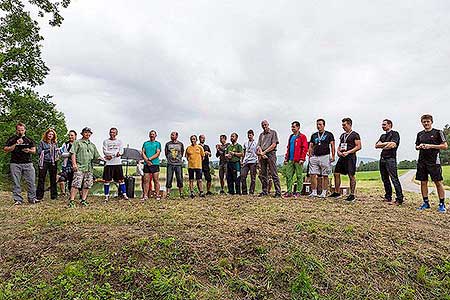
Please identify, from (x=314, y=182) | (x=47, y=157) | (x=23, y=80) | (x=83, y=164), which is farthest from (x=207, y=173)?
(x=23, y=80)

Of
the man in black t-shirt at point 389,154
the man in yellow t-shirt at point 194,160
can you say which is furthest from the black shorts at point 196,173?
the man in black t-shirt at point 389,154

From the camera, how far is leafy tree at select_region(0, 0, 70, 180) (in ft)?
58.0

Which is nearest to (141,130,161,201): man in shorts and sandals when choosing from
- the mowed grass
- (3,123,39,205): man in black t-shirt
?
(3,123,39,205): man in black t-shirt

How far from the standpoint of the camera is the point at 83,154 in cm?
757

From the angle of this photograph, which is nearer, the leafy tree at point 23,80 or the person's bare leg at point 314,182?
the person's bare leg at point 314,182

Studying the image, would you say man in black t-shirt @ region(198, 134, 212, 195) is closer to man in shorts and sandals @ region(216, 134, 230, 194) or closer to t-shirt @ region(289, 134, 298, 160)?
man in shorts and sandals @ region(216, 134, 230, 194)

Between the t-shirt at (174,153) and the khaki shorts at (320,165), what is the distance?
347 centimetres

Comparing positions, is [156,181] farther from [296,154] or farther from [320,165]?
[320,165]

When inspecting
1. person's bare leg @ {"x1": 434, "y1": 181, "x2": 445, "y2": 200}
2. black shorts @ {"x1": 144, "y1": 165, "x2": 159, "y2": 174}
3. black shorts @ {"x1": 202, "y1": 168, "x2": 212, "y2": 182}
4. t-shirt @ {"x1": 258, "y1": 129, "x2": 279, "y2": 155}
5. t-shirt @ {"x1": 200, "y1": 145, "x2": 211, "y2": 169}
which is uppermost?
t-shirt @ {"x1": 258, "y1": 129, "x2": 279, "y2": 155}

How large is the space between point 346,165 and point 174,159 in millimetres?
4404

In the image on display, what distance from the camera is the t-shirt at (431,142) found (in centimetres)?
683

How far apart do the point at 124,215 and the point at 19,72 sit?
18304mm

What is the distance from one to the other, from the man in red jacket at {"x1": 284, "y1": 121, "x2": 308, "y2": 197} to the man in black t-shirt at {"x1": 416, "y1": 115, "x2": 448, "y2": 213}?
8.57 feet

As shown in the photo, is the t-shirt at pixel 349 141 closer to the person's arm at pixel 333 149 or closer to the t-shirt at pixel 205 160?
the person's arm at pixel 333 149
